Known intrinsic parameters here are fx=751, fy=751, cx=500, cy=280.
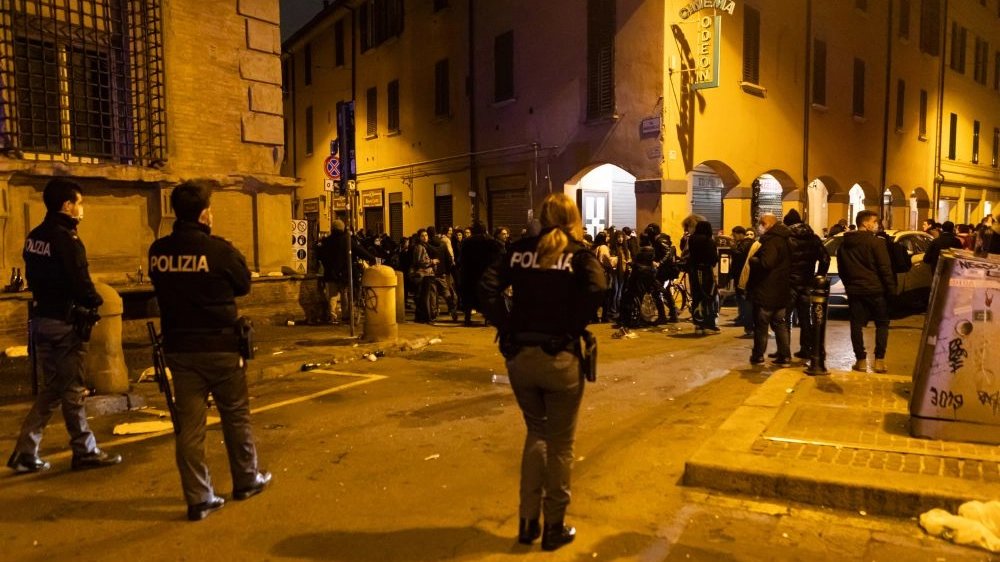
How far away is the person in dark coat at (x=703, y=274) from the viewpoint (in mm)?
11578

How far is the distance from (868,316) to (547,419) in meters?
5.87

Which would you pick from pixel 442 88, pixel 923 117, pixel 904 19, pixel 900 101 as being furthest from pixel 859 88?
pixel 442 88

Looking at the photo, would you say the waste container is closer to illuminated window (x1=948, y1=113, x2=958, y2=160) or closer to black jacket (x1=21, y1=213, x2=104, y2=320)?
black jacket (x1=21, y1=213, x2=104, y2=320)

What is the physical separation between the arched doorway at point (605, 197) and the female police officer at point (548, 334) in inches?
629

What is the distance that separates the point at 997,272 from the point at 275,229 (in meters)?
10.3

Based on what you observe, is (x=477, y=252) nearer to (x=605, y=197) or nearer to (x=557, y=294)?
(x=557, y=294)

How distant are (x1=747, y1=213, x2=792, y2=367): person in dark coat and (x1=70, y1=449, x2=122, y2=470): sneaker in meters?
6.53

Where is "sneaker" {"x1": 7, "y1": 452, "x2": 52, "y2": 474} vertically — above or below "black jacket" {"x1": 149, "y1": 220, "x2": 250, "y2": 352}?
below

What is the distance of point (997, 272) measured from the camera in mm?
4938

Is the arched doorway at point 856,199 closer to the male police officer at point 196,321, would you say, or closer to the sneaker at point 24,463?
the male police officer at point 196,321

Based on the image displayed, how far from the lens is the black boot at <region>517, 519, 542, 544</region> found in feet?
12.7

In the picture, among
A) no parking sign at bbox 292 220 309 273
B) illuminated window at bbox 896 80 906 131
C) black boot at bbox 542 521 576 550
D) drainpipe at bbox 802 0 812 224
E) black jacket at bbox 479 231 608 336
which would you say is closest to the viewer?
black jacket at bbox 479 231 608 336

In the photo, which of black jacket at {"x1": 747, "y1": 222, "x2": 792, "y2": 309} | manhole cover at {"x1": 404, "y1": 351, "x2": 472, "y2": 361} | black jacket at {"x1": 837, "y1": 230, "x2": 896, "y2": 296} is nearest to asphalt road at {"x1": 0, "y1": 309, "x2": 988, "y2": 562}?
black jacket at {"x1": 747, "y1": 222, "x2": 792, "y2": 309}

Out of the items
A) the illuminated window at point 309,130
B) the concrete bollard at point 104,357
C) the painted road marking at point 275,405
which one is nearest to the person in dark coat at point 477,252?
the painted road marking at point 275,405
